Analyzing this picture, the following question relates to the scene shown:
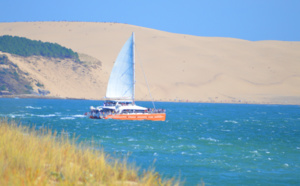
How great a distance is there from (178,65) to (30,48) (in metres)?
40.3

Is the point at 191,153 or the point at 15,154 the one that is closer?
the point at 15,154

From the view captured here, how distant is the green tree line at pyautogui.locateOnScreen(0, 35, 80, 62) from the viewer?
108062mm

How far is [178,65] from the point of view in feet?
421

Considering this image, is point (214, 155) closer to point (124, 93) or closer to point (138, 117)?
point (138, 117)

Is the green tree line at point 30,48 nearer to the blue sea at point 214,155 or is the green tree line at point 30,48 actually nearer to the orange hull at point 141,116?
the orange hull at point 141,116

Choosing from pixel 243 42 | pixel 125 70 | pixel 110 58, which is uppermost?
pixel 243 42

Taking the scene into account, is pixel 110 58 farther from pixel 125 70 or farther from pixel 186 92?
pixel 125 70

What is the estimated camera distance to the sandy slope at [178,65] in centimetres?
10969

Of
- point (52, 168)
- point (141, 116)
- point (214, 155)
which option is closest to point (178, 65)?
point (141, 116)

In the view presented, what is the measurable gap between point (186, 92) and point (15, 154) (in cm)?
10574

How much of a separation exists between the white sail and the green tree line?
64585mm

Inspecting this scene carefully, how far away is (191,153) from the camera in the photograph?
23797 millimetres

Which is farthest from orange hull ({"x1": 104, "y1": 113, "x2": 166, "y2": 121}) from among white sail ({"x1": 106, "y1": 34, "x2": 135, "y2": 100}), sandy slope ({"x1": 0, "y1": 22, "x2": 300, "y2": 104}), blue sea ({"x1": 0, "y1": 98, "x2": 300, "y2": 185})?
sandy slope ({"x1": 0, "y1": 22, "x2": 300, "y2": 104})

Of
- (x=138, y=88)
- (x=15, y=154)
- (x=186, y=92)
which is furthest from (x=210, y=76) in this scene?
(x=15, y=154)
